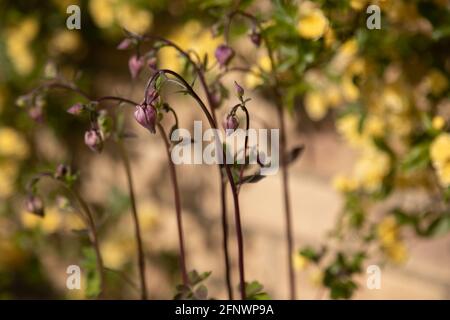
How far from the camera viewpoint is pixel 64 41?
2.11 metres

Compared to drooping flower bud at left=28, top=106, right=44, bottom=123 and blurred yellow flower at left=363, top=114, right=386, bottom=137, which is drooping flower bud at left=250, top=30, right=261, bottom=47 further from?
blurred yellow flower at left=363, top=114, right=386, bottom=137

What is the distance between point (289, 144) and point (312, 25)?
2.07 ft

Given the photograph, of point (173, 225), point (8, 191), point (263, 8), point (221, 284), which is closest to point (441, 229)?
point (263, 8)

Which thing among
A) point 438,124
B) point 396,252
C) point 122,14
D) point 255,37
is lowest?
point 396,252

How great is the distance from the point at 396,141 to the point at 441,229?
271mm

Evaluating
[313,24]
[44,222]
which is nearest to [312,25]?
[313,24]

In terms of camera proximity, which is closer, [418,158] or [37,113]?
[37,113]

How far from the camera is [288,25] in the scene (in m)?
1.06

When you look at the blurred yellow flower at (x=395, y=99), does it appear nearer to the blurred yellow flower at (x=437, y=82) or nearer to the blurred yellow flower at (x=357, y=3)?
the blurred yellow flower at (x=437, y=82)

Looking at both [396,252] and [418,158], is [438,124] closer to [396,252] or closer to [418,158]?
[418,158]

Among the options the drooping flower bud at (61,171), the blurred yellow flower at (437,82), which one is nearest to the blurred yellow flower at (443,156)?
the blurred yellow flower at (437,82)

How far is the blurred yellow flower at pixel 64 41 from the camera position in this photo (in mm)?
2109

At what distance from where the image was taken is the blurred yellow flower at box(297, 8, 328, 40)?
1111 mm
